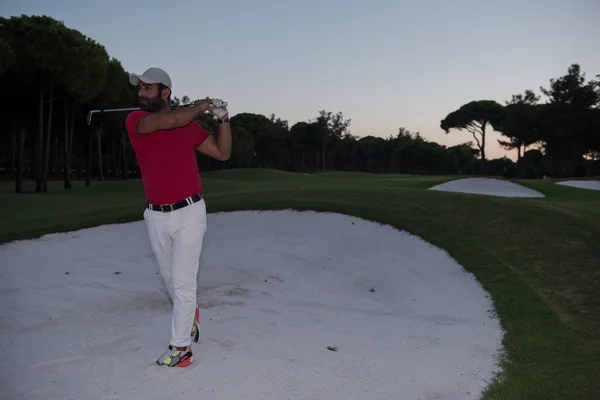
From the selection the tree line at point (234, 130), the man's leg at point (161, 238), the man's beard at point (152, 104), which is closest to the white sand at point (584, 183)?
the tree line at point (234, 130)

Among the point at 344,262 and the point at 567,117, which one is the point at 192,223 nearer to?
the point at 344,262

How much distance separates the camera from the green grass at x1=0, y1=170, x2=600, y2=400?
203 inches

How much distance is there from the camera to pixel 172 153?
4.68 meters

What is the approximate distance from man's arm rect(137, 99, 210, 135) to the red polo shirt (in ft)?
0.43

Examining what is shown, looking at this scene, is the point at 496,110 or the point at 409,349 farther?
the point at 496,110

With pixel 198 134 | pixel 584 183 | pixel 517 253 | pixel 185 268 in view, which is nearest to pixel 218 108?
pixel 198 134

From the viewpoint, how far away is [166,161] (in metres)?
4.68

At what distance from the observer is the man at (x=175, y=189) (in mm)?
4641

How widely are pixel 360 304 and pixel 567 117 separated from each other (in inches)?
2456

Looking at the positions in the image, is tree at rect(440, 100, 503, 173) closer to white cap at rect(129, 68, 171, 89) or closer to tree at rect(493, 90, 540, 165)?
tree at rect(493, 90, 540, 165)

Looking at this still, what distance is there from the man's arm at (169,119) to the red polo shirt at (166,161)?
0.13 m

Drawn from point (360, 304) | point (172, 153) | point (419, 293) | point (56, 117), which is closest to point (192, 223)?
point (172, 153)

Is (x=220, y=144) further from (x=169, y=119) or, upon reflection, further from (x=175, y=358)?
(x=175, y=358)

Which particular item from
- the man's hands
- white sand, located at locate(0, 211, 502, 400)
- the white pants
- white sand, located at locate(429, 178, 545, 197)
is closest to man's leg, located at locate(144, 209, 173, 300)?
the white pants
